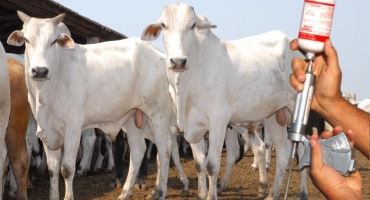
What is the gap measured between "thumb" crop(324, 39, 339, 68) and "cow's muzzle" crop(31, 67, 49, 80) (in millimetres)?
4810

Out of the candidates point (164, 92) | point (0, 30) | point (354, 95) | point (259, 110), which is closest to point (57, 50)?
point (164, 92)

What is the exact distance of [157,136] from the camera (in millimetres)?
9773

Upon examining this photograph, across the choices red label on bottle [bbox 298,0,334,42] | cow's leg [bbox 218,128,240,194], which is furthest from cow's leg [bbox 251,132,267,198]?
red label on bottle [bbox 298,0,334,42]

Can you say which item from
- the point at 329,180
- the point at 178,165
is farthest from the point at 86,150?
the point at 329,180

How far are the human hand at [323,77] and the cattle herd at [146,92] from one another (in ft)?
14.3

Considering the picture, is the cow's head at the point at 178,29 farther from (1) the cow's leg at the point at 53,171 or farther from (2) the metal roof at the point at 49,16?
(2) the metal roof at the point at 49,16

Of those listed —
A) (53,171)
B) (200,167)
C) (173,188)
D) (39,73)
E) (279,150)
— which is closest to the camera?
(39,73)

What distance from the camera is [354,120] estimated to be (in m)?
3.36

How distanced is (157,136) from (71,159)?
1.78 m

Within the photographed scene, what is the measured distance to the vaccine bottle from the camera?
3080mm

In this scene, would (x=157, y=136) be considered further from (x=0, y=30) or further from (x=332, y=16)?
(x=0, y=30)

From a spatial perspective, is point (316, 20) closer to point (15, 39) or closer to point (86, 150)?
point (15, 39)

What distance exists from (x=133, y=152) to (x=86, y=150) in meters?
3.30

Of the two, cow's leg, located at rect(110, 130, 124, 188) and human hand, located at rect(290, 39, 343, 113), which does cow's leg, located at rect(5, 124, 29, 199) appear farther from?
human hand, located at rect(290, 39, 343, 113)
